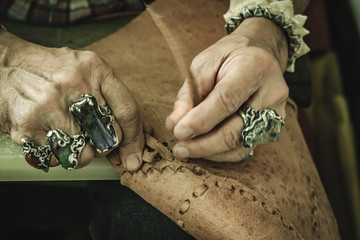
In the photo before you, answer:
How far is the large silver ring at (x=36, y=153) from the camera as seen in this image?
512mm

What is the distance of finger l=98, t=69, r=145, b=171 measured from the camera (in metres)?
0.52

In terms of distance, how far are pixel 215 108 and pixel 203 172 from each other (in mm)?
112

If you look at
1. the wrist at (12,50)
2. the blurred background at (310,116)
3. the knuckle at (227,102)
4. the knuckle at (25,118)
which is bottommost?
the blurred background at (310,116)

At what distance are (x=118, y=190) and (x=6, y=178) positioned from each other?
8.3 inches

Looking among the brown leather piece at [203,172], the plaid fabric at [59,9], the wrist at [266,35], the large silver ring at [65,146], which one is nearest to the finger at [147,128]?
the brown leather piece at [203,172]

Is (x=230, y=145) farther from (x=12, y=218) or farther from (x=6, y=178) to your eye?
(x=12, y=218)

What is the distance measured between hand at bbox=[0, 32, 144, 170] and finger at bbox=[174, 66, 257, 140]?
0.09 meters

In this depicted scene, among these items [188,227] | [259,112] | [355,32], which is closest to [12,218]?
[188,227]

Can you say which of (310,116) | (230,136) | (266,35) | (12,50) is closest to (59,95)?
(12,50)

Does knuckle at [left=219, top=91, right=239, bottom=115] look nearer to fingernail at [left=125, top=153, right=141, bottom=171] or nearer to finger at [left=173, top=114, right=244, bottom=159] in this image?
finger at [left=173, top=114, right=244, bottom=159]

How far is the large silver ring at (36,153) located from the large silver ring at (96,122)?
0.08 metres

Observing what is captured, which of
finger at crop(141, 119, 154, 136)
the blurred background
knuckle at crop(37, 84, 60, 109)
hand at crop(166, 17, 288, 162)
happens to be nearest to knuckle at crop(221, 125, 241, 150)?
hand at crop(166, 17, 288, 162)

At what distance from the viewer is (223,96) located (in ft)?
1.64

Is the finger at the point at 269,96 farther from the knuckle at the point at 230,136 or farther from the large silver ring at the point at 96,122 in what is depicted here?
the large silver ring at the point at 96,122
